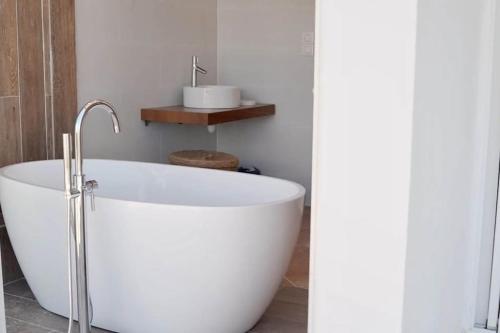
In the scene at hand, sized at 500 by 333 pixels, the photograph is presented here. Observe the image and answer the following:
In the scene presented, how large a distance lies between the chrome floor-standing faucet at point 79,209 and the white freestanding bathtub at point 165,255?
0.22 meters

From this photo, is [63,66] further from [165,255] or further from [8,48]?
[165,255]

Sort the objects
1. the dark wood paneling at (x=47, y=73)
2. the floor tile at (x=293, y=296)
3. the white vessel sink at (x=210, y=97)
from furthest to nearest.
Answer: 1. the white vessel sink at (x=210, y=97)
2. the dark wood paneling at (x=47, y=73)
3. the floor tile at (x=293, y=296)

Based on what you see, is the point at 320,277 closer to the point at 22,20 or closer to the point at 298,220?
A: the point at 298,220

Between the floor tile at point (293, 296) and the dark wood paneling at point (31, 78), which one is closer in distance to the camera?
the floor tile at point (293, 296)

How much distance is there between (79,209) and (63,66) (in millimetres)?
1470

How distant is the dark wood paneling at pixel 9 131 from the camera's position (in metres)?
3.16

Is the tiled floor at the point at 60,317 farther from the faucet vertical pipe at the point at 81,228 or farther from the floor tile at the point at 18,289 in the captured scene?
the faucet vertical pipe at the point at 81,228

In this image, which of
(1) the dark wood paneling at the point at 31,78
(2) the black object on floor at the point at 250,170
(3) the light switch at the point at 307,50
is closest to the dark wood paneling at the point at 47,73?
(1) the dark wood paneling at the point at 31,78

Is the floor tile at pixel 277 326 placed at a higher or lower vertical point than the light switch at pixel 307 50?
lower

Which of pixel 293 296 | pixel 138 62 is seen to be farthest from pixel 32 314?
pixel 138 62

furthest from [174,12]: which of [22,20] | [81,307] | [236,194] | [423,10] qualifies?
[423,10]

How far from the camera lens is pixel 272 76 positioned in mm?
4957

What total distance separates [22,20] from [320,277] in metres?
2.49

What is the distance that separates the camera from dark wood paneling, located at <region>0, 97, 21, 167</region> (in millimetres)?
3156
